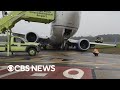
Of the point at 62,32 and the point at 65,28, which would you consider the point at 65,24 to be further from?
the point at 62,32

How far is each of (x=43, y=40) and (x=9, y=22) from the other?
35.9 ft

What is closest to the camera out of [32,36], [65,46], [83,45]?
[32,36]

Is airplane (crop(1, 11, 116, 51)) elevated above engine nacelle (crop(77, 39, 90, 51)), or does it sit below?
above

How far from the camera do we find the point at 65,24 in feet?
78.0

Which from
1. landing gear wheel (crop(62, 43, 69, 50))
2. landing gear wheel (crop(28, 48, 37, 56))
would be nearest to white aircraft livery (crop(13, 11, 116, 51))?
landing gear wheel (crop(62, 43, 69, 50))

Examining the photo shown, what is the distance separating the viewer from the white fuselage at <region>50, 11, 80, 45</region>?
76.1ft

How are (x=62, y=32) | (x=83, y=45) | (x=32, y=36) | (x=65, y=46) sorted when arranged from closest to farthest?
(x=62, y=32), (x=32, y=36), (x=83, y=45), (x=65, y=46)

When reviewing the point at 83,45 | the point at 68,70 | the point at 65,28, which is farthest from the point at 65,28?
the point at 68,70

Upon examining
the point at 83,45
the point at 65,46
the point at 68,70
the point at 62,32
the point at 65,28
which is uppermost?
the point at 65,28

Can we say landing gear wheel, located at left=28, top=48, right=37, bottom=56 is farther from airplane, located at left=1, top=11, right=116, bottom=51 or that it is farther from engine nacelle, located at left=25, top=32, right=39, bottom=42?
engine nacelle, located at left=25, top=32, right=39, bottom=42

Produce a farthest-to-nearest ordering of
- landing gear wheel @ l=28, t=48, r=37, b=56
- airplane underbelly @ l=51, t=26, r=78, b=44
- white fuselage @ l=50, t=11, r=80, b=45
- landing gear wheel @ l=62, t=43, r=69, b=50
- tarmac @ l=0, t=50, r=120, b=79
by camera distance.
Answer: landing gear wheel @ l=62, t=43, r=69, b=50 < airplane underbelly @ l=51, t=26, r=78, b=44 < white fuselage @ l=50, t=11, r=80, b=45 < landing gear wheel @ l=28, t=48, r=37, b=56 < tarmac @ l=0, t=50, r=120, b=79
